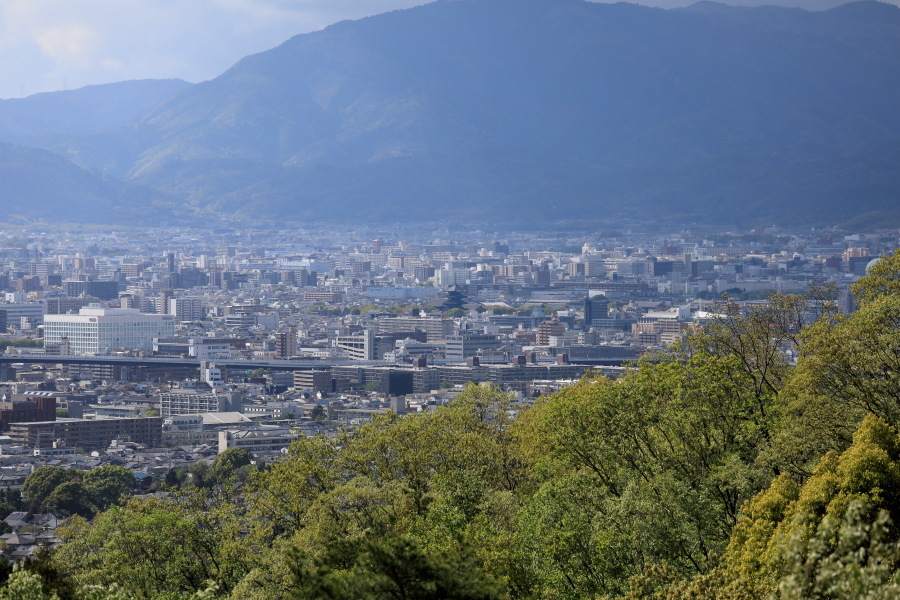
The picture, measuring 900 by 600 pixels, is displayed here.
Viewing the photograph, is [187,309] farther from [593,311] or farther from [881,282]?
[881,282]

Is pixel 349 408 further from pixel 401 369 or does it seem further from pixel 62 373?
pixel 62 373

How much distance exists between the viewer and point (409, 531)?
1933cm

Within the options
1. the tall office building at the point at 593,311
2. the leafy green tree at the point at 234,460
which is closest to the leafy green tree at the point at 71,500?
the leafy green tree at the point at 234,460

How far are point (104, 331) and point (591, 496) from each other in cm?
11851

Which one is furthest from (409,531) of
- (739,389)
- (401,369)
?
(401,369)

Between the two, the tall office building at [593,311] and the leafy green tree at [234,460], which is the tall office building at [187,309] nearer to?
the tall office building at [593,311]

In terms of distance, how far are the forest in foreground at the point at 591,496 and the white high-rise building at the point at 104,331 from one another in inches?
4130

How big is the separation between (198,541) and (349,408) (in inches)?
2410

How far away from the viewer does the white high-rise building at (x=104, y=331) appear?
131 meters

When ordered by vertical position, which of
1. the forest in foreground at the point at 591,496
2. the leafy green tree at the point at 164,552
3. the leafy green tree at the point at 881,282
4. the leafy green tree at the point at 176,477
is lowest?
the leafy green tree at the point at 176,477

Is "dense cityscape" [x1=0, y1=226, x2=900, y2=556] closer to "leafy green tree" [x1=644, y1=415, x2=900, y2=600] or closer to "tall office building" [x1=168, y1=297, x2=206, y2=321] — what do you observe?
"tall office building" [x1=168, y1=297, x2=206, y2=321]

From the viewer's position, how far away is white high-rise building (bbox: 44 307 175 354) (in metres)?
131

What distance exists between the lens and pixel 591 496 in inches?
810

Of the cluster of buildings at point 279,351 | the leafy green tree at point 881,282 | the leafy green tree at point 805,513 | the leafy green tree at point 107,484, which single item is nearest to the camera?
the leafy green tree at point 805,513
